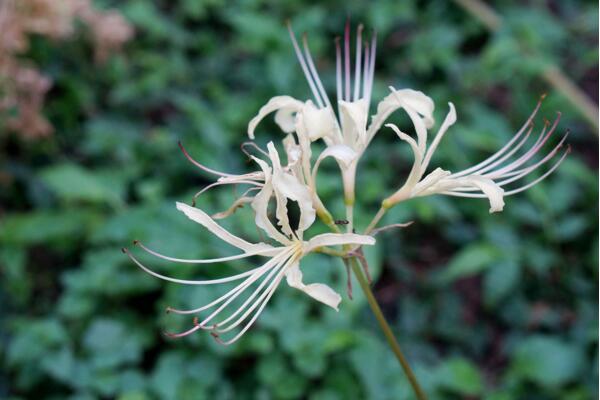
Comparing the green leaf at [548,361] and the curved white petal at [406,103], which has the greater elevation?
the curved white petal at [406,103]

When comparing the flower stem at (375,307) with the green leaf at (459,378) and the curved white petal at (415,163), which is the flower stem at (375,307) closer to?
the curved white petal at (415,163)

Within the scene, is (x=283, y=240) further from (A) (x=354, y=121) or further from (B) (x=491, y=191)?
(B) (x=491, y=191)

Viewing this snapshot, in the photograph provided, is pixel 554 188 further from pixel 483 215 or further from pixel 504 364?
pixel 504 364

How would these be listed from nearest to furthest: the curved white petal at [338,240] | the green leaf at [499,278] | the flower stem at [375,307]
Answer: the curved white petal at [338,240]
the flower stem at [375,307]
the green leaf at [499,278]

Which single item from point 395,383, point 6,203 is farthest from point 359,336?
point 6,203

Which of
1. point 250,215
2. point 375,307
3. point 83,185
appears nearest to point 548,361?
point 250,215

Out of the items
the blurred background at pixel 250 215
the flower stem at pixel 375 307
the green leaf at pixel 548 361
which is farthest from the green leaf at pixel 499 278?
the flower stem at pixel 375 307
